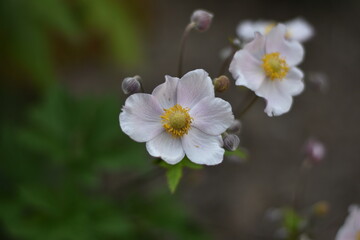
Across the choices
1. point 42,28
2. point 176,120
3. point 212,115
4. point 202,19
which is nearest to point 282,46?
point 202,19

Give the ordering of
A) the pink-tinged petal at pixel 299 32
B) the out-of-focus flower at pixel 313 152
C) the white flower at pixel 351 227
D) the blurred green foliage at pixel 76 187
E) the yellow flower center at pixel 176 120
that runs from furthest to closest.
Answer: the pink-tinged petal at pixel 299 32, the blurred green foliage at pixel 76 187, the out-of-focus flower at pixel 313 152, the white flower at pixel 351 227, the yellow flower center at pixel 176 120

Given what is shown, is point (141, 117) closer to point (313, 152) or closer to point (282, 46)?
point (282, 46)

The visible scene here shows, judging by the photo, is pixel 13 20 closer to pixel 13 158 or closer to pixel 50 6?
pixel 50 6

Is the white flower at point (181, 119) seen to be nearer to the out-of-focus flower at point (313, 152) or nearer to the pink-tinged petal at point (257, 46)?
the pink-tinged petal at point (257, 46)

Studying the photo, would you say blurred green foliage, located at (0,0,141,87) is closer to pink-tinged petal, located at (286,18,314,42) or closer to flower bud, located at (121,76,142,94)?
pink-tinged petal, located at (286,18,314,42)

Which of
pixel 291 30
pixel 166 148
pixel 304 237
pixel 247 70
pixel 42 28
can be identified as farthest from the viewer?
pixel 42 28

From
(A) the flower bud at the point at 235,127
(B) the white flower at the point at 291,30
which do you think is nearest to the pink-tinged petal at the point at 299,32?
(B) the white flower at the point at 291,30

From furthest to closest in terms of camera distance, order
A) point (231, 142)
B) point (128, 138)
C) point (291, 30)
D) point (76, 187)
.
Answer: point (128, 138), point (291, 30), point (76, 187), point (231, 142)
